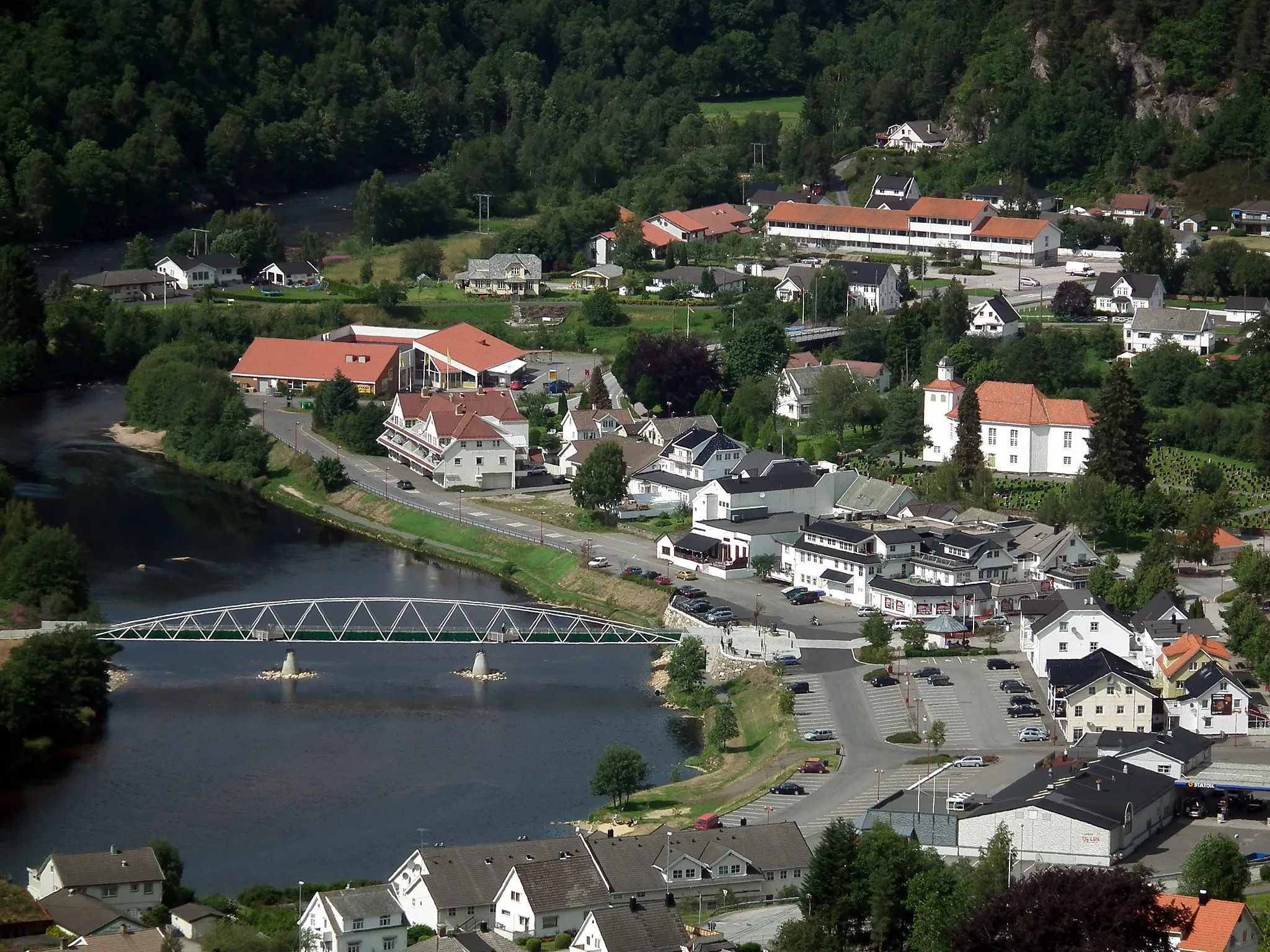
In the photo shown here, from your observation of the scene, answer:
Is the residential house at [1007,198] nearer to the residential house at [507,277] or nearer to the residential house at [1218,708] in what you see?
the residential house at [507,277]

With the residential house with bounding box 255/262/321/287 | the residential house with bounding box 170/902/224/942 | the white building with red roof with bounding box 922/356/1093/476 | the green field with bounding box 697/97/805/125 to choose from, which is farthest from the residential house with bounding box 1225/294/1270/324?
the residential house with bounding box 170/902/224/942

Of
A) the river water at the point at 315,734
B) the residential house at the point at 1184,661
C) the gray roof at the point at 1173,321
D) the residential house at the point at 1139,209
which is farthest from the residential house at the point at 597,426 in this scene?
the residential house at the point at 1139,209

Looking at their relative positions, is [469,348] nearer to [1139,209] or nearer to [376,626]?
[376,626]

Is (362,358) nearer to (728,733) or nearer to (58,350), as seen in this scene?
(58,350)

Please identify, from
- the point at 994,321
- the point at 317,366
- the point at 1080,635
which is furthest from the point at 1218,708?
the point at 317,366

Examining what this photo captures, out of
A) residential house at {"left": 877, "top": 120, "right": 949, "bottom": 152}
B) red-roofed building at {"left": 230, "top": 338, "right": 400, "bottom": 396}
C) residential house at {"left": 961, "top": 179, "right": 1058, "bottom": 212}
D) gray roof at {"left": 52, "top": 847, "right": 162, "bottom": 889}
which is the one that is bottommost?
gray roof at {"left": 52, "top": 847, "right": 162, "bottom": 889}

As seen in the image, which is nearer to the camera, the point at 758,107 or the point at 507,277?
the point at 507,277

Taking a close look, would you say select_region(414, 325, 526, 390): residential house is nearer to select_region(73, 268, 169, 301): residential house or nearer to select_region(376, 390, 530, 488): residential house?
select_region(376, 390, 530, 488): residential house
